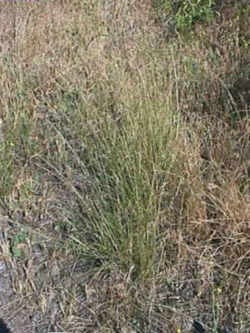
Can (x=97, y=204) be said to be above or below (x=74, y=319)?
above

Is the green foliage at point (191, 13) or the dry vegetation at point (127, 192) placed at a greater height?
the green foliage at point (191, 13)

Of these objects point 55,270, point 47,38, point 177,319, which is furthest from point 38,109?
point 177,319

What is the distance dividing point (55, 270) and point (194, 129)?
40.0 inches

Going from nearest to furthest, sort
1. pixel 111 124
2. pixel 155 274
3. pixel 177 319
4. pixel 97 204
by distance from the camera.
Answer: pixel 177 319 < pixel 155 274 < pixel 97 204 < pixel 111 124

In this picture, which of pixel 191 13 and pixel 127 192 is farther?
pixel 191 13

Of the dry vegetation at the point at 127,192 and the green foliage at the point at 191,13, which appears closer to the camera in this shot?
the dry vegetation at the point at 127,192

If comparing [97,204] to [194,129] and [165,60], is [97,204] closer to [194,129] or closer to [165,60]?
[194,129]

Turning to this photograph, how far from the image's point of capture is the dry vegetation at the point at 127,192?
1.95 meters

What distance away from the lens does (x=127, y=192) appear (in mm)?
2172

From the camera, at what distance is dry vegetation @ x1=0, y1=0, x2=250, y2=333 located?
6.40ft

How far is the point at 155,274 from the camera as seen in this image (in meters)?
2.01

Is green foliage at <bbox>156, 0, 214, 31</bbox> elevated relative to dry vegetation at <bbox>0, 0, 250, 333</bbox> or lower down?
elevated

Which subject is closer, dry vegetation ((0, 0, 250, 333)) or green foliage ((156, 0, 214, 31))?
dry vegetation ((0, 0, 250, 333))

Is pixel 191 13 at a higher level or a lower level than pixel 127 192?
higher
